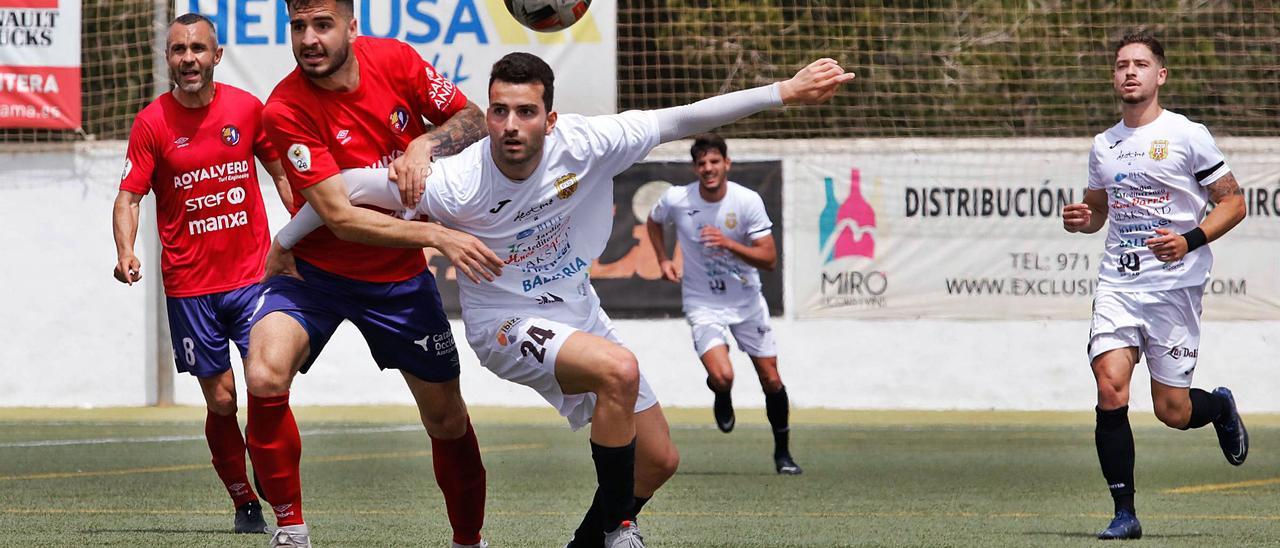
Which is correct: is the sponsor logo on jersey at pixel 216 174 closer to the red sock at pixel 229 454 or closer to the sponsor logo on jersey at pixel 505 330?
the red sock at pixel 229 454

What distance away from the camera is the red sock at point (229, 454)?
740 cm

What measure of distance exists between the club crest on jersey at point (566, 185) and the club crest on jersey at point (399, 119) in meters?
0.62

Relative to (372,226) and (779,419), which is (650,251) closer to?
(779,419)

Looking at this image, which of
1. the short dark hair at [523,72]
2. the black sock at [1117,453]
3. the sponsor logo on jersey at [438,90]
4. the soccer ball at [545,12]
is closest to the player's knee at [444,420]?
the sponsor logo on jersey at [438,90]

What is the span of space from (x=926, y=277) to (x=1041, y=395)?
1.48 m

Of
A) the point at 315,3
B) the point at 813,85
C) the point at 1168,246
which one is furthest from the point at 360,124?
the point at 1168,246

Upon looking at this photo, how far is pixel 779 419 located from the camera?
1086 cm

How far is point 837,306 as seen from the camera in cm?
1669

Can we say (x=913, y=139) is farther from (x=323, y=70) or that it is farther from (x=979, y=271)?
(x=323, y=70)

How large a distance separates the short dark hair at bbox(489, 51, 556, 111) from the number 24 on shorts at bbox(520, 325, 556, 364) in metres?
0.72

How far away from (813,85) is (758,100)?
0.62 ft

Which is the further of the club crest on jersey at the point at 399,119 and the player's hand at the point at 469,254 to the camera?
the club crest on jersey at the point at 399,119

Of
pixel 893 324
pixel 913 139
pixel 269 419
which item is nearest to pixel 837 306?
pixel 893 324

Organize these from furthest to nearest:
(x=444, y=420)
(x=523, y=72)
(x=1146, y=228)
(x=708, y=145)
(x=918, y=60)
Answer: (x=918, y=60), (x=708, y=145), (x=1146, y=228), (x=444, y=420), (x=523, y=72)
